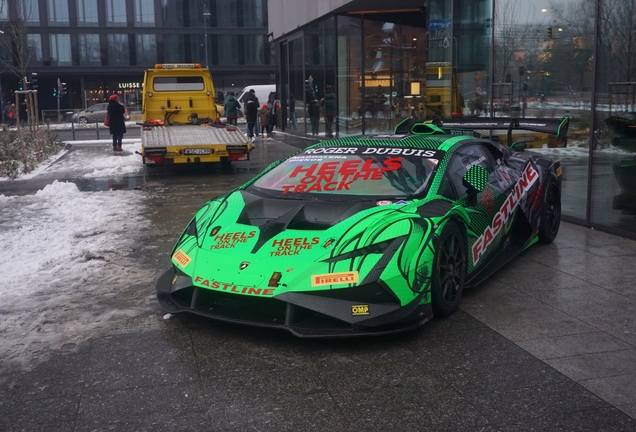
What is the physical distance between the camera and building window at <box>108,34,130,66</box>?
61312mm

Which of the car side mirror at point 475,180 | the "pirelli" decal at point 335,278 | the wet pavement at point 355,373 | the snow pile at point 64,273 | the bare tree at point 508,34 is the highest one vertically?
the bare tree at point 508,34

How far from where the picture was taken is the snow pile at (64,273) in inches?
208

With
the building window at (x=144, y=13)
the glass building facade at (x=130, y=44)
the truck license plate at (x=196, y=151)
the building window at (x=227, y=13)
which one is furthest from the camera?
the building window at (x=227, y=13)

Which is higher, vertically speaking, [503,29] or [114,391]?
[503,29]

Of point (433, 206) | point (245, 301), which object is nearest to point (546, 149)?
point (433, 206)

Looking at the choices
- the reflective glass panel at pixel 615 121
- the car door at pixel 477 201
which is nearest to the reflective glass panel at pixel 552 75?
the reflective glass panel at pixel 615 121

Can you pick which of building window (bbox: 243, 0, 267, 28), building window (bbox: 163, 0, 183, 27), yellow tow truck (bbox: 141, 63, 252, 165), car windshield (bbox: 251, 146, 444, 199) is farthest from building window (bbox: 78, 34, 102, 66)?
car windshield (bbox: 251, 146, 444, 199)

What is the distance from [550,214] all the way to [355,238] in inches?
146

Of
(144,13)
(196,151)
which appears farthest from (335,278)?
(144,13)

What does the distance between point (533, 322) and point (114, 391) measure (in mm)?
3026

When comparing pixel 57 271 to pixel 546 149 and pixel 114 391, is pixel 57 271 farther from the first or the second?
pixel 546 149

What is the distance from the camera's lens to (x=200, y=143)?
15.2 metres

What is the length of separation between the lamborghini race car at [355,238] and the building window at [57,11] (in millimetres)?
59512

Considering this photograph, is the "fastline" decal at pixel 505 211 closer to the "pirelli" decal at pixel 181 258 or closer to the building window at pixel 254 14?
the "pirelli" decal at pixel 181 258
